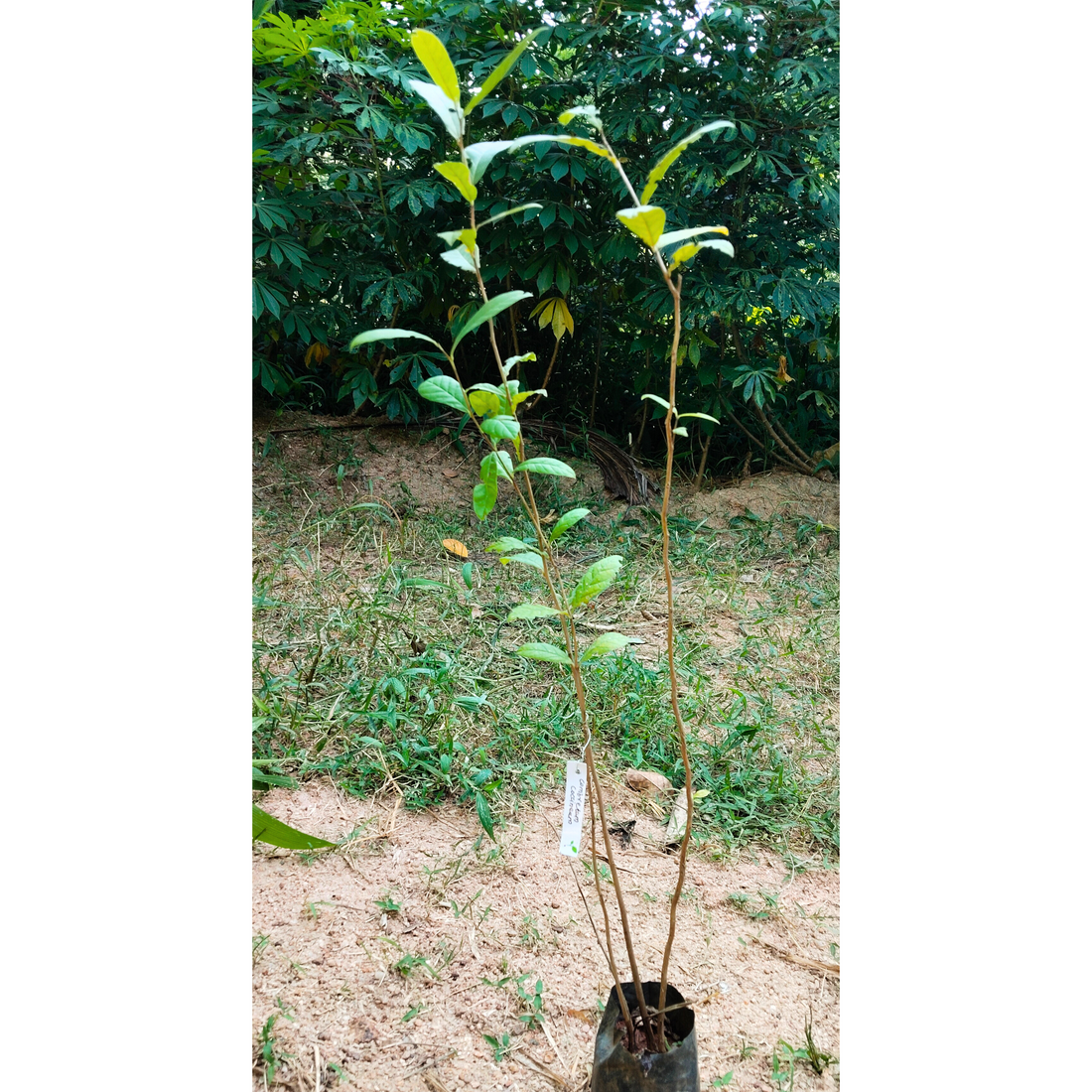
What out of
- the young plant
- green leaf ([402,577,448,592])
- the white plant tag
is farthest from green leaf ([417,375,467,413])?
green leaf ([402,577,448,592])

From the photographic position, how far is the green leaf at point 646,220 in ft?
1.98

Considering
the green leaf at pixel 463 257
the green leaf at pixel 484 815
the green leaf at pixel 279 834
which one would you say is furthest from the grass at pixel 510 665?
the green leaf at pixel 463 257

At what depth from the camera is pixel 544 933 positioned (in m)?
1.16

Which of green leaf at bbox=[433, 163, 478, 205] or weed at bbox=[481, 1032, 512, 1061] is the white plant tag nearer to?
weed at bbox=[481, 1032, 512, 1061]

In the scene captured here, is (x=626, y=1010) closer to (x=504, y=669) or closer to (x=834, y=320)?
(x=504, y=669)

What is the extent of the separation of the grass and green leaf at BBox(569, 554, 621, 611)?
70cm

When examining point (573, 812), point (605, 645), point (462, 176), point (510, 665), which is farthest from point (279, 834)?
point (510, 665)

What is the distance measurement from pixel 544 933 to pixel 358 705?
661 millimetres

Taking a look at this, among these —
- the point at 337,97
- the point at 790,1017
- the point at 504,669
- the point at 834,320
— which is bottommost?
the point at 790,1017

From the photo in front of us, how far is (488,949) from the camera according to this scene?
3.70 ft

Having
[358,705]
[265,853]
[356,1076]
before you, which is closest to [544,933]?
[356,1076]

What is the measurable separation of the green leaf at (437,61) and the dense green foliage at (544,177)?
1825 mm

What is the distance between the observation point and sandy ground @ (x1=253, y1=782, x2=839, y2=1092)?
96cm

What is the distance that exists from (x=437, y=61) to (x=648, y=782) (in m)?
1.23
